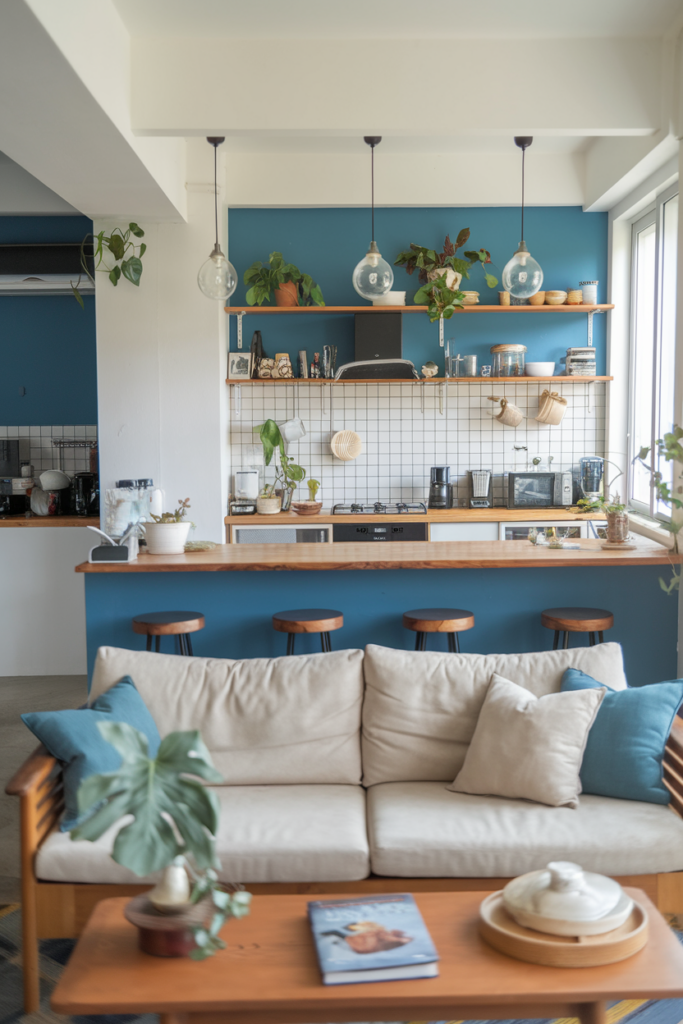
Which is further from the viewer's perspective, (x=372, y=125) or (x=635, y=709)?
(x=372, y=125)

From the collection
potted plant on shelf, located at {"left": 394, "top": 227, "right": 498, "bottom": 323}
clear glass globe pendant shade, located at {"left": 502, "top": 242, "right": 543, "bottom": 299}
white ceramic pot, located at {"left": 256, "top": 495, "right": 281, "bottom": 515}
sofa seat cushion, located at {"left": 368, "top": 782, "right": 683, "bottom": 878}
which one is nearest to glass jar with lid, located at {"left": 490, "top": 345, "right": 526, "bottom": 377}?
potted plant on shelf, located at {"left": 394, "top": 227, "right": 498, "bottom": 323}

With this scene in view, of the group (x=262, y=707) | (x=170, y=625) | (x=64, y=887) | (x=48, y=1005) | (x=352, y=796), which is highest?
(x=170, y=625)

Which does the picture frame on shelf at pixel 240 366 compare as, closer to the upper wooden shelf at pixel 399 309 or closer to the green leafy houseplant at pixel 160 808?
the upper wooden shelf at pixel 399 309

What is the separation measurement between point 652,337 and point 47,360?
4068 millimetres

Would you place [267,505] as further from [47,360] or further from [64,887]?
[64,887]

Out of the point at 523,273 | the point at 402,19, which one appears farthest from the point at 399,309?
the point at 402,19

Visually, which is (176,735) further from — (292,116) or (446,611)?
(292,116)

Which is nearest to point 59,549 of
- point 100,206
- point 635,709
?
point 100,206

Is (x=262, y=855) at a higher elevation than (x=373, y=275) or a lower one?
lower

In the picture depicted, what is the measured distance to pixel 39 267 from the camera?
5.71 metres

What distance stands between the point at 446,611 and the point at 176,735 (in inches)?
90.4

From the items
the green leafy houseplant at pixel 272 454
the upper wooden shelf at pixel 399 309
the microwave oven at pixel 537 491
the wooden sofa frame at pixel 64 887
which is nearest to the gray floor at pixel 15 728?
the wooden sofa frame at pixel 64 887

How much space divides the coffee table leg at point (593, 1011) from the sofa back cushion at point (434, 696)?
3.53 feet

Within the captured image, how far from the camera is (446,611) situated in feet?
12.7
